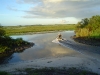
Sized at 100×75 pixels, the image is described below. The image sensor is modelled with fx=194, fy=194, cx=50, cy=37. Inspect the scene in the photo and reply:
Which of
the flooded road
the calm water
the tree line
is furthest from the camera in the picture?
the tree line

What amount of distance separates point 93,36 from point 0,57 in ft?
79.2

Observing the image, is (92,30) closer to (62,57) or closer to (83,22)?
(83,22)

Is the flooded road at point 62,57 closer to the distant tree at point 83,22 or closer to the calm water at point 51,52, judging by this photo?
the calm water at point 51,52

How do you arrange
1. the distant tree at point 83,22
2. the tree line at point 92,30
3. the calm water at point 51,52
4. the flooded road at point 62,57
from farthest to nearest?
the distant tree at point 83,22 → the tree line at point 92,30 → the calm water at point 51,52 → the flooded road at point 62,57

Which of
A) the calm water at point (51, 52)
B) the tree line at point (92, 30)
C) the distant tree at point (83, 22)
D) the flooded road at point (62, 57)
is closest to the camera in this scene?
the flooded road at point (62, 57)

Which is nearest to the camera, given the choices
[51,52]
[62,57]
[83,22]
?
[62,57]

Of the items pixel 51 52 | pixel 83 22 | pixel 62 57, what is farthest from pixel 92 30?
pixel 62 57

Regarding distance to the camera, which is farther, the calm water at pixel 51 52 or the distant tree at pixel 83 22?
the distant tree at pixel 83 22

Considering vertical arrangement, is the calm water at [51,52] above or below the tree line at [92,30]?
below

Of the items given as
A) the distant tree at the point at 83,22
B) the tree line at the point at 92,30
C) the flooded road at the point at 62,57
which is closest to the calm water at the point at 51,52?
the flooded road at the point at 62,57

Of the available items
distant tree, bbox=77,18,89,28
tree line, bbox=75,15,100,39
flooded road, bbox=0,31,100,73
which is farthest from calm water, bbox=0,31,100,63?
distant tree, bbox=77,18,89,28

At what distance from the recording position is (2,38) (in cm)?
3650

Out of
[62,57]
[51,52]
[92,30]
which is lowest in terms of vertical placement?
[51,52]

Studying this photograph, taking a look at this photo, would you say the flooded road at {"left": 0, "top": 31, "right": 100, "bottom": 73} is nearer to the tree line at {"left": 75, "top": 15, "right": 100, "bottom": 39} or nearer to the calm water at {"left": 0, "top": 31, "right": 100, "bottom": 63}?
the calm water at {"left": 0, "top": 31, "right": 100, "bottom": 63}
